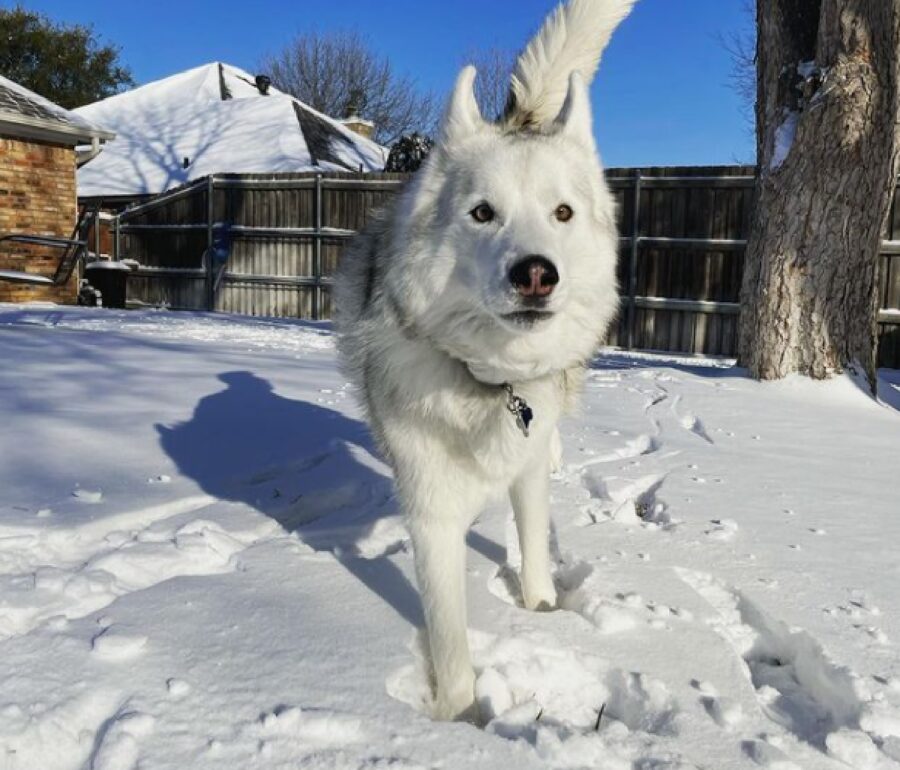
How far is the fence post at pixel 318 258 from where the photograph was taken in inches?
482

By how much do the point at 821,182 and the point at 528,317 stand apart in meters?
4.39

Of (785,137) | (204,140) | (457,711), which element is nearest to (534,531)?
(457,711)

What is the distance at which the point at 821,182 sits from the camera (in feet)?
16.8

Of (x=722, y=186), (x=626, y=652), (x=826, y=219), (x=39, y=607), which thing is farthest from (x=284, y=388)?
(x=722, y=186)

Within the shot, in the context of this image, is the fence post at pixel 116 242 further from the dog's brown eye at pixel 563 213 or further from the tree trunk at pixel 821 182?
the dog's brown eye at pixel 563 213

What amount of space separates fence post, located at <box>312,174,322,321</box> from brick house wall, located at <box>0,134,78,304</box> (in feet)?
13.6

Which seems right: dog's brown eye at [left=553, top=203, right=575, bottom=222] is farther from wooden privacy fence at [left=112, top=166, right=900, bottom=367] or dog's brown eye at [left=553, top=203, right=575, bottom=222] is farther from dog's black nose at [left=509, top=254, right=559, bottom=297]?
wooden privacy fence at [left=112, top=166, right=900, bottom=367]

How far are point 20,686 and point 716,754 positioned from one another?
1.37m

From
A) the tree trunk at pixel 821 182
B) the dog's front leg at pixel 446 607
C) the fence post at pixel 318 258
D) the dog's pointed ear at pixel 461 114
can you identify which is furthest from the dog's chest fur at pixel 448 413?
the fence post at pixel 318 258

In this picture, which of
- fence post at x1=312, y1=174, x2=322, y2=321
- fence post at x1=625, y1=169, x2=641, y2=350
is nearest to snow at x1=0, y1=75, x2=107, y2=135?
fence post at x1=312, y1=174, x2=322, y2=321

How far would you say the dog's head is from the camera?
1.72 meters

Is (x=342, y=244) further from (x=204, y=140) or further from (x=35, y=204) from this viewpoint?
(x=204, y=140)

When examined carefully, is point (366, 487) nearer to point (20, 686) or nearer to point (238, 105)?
point (20, 686)

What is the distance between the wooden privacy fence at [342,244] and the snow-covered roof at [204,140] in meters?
4.82
